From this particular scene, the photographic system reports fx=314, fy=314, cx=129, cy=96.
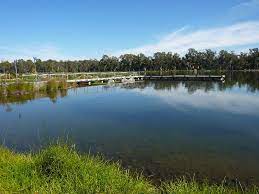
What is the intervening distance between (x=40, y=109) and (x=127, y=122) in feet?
27.8

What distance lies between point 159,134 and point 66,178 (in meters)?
8.04

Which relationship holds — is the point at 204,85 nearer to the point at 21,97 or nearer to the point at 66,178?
the point at 21,97

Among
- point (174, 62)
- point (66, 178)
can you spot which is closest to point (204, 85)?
point (66, 178)

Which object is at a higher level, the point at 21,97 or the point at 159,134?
the point at 21,97

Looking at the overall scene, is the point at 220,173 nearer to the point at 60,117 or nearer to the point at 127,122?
the point at 127,122

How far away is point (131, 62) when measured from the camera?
105m

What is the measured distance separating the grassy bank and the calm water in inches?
107

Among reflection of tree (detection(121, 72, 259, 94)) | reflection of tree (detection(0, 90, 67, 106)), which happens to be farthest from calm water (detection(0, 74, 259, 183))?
reflection of tree (detection(121, 72, 259, 94))

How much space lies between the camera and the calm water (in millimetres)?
9492

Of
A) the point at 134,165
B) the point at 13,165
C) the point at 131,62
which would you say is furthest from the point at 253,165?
the point at 131,62

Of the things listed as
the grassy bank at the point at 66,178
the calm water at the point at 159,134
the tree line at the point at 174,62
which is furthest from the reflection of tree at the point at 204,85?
the tree line at the point at 174,62

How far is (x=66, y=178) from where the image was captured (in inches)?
232

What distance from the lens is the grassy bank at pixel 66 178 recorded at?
17.3 ft

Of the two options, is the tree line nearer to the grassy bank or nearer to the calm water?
the calm water
